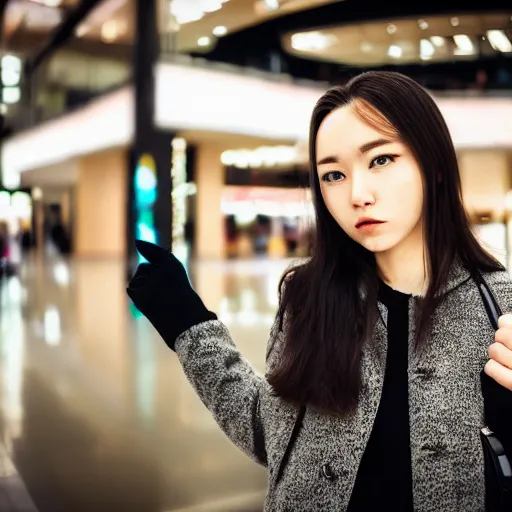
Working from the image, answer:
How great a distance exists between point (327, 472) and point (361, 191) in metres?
0.43

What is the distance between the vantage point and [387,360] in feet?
3.30

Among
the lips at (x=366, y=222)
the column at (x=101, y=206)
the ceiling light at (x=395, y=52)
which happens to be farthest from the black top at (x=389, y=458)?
the column at (x=101, y=206)

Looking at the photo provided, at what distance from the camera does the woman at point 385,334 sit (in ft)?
3.04

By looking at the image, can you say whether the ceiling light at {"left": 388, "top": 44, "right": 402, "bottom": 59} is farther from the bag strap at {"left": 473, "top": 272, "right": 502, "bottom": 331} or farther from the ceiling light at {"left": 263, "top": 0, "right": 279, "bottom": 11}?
the bag strap at {"left": 473, "top": 272, "right": 502, "bottom": 331}

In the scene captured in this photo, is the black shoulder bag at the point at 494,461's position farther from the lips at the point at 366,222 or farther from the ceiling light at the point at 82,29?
the ceiling light at the point at 82,29

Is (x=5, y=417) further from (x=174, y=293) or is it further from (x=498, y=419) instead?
(x=498, y=419)

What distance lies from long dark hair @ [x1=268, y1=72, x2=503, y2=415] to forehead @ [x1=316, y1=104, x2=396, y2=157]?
0.04 feet

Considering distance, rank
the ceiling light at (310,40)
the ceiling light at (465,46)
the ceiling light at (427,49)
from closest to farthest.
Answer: the ceiling light at (465,46) → the ceiling light at (427,49) → the ceiling light at (310,40)

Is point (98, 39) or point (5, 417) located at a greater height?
point (98, 39)

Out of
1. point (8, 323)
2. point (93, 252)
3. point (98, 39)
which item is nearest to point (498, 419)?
point (8, 323)

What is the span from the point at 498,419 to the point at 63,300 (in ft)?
34.6

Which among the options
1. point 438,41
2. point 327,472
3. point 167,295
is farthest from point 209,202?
point 327,472

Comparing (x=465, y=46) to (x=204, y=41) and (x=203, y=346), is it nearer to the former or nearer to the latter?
(x=203, y=346)

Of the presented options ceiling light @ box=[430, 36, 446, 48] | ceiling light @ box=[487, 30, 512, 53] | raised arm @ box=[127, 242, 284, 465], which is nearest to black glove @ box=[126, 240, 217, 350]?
raised arm @ box=[127, 242, 284, 465]
